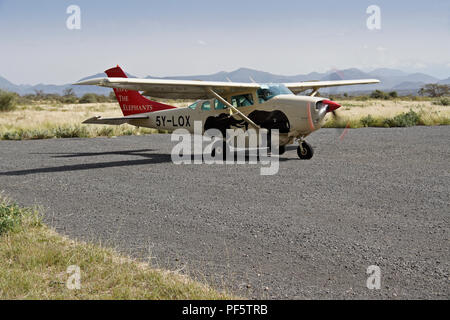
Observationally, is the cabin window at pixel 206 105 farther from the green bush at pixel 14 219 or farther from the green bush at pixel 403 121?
the green bush at pixel 403 121

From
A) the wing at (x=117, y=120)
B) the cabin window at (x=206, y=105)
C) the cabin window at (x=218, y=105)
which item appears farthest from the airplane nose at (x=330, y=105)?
the wing at (x=117, y=120)

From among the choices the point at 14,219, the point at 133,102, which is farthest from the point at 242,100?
the point at 14,219

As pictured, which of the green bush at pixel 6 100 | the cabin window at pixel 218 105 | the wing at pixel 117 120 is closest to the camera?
the cabin window at pixel 218 105

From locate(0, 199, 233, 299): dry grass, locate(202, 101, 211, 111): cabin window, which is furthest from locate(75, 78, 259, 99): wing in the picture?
locate(0, 199, 233, 299): dry grass

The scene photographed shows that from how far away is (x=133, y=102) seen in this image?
17000 mm

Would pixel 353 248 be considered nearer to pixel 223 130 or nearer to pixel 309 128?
pixel 309 128

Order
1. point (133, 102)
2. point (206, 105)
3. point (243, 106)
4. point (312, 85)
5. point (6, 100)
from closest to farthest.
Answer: point (243, 106) < point (206, 105) < point (312, 85) < point (133, 102) < point (6, 100)

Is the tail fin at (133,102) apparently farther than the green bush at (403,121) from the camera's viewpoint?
No

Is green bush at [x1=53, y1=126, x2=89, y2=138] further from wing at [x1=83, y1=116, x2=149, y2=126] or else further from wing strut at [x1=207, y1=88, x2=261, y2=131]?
wing strut at [x1=207, y1=88, x2=261, y2=131]

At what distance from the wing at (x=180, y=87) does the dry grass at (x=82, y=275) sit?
6.69 metres

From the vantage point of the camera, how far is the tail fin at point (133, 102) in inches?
653

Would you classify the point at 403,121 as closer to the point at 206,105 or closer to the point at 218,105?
the point at 218,105

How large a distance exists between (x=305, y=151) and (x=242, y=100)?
8.59 ft

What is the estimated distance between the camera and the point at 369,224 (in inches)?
254
